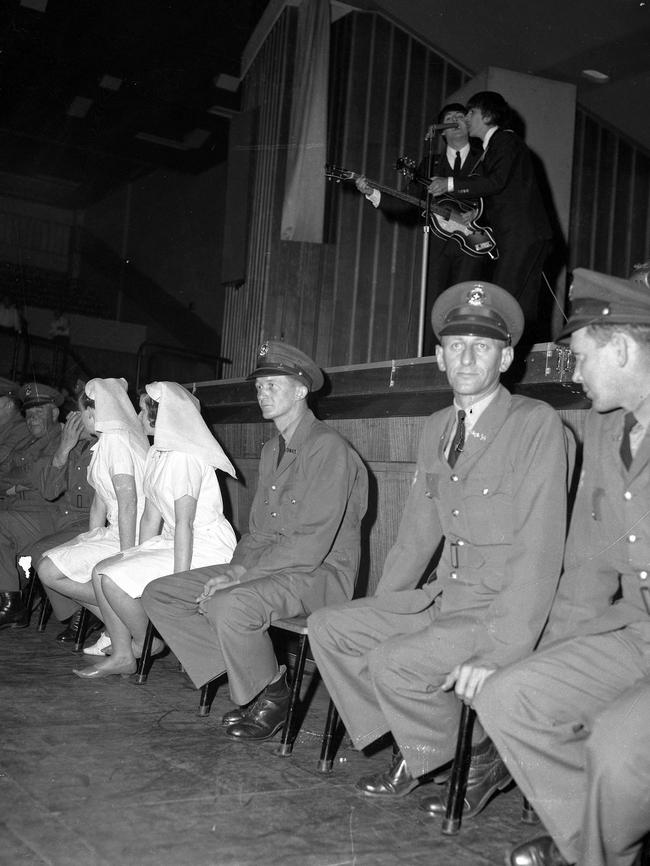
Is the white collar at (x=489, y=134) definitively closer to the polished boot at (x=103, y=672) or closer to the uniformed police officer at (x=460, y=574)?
the uniformed police officer at (x=460, y=574)

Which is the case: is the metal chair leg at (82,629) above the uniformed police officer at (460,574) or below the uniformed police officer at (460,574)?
below

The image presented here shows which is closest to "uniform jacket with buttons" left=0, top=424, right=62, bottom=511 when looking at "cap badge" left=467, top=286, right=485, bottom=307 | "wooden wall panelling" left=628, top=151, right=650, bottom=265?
"cap badge" left=467, top=286, right=485, bottom=307

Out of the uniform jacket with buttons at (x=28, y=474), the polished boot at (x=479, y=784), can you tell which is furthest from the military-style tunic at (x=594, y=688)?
the uniform jacket with buttons at (x=28, y=474)

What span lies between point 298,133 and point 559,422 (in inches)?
221

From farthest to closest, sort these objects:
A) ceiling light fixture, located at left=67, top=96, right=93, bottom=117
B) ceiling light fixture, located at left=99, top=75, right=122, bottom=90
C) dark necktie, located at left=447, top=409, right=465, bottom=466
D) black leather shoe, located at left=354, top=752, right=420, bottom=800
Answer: ceiling light fixture, located at left=67, top=96, right=93, bottom=117 → ceiling light fixture, located at left=99, top=75, right=122, bottom=90 → dark necktie, located at left=447, top=409, right=465, bottom=466 → black leather shoe, located at left=354, top=752, right=420, bottom=800

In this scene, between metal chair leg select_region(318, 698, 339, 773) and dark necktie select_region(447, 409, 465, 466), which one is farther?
metal chair leg select_region(318, 698, 339, 773)

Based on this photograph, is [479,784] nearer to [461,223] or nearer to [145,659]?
[145,659]

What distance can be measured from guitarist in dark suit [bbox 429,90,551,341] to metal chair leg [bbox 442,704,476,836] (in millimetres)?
2602

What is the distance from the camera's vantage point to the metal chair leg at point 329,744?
9.01 feet

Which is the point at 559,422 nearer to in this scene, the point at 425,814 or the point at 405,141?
the point at 425,814

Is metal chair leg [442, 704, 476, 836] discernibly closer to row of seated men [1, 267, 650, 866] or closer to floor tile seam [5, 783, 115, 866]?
row of seated men [1, 267, 650, 866]

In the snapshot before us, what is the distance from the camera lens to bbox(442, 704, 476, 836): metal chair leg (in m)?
2.26

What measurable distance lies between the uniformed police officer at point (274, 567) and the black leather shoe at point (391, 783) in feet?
1.98

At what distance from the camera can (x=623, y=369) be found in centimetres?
216
